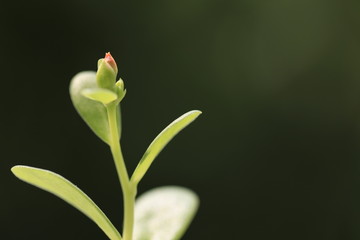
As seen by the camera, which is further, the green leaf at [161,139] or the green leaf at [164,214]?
the green leaf at [164,214]

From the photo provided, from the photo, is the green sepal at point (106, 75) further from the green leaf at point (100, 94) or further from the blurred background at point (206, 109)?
the blurred background at point (206, 109)

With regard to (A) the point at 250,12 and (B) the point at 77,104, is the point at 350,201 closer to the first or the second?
(A) the point at 250,12

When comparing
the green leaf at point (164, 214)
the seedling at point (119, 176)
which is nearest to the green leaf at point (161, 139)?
the seedling at point (119, 176)

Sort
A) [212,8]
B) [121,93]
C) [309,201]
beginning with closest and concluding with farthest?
[121,93], [309,201], [212,8]

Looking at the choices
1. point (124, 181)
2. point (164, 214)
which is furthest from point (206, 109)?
point (124, 181)

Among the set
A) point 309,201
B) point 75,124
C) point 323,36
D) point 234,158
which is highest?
point 323,36

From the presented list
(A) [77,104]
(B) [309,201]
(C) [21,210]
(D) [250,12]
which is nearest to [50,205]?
(C) [21,210]

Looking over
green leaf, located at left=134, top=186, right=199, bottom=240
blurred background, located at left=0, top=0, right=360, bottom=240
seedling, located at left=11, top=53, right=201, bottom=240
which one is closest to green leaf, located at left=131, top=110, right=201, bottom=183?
seedling, located at left=11, top=53, right=201, bottom=240

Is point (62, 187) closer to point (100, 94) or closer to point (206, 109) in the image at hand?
point (100, 94)

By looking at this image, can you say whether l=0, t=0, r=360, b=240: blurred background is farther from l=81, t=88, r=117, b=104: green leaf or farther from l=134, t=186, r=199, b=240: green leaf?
l=81, t=88, r=117, b=104: green leaf
